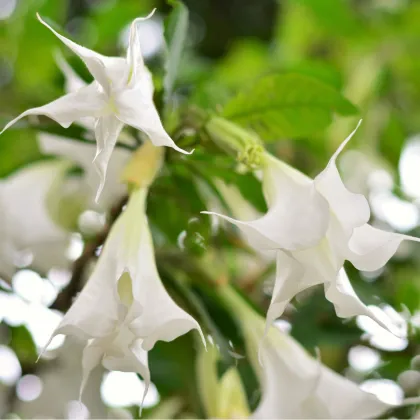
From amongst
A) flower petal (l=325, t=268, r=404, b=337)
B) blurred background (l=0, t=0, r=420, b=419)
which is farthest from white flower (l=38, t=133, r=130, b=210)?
flower petal (l=325, t=268, r=404, b=337)

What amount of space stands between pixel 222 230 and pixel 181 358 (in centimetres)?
10

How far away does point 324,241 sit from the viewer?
292 millimetres

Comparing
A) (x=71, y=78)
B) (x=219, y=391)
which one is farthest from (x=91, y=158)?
(x=219, y=391)

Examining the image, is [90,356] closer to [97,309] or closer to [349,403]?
[97,309]

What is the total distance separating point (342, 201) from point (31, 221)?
27cm

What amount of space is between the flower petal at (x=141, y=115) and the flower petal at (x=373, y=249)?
3.4 inches

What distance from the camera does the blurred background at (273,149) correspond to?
48 cm

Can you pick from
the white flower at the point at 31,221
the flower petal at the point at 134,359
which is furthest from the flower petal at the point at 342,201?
the white flower at the point at 31,221

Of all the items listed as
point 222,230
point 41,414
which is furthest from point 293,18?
point 41,414

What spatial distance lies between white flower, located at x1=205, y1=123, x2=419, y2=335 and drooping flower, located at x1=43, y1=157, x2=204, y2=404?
1.8 inches

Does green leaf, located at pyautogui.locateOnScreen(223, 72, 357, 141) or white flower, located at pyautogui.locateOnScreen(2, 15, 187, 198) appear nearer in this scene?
white flower, located at pyautogui.locateOnScreen(2, 15, 187, 198)

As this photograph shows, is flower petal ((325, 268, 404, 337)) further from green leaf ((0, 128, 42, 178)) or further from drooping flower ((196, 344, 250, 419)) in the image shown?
green leaf ((0, 128, 42, 178))

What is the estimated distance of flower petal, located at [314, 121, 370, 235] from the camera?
0.92 feet

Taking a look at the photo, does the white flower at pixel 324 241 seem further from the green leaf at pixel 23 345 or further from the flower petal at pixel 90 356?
the green leaf at pixel 23 345
